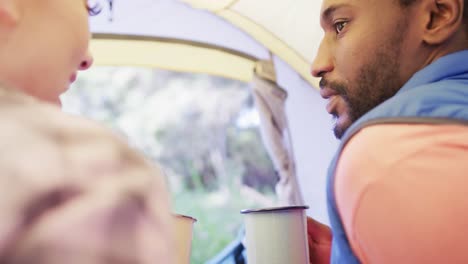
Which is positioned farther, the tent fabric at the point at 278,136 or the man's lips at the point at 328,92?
the tent fabric at the point at 278,136

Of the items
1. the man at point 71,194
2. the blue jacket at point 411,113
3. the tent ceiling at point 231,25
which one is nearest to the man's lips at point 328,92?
the blue jacket at point 411,113

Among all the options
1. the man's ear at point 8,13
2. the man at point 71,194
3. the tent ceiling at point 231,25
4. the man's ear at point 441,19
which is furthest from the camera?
the tent ceiling at point 231,25

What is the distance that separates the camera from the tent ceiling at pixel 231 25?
7.36 feet

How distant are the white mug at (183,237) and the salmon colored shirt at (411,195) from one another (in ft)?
1.26

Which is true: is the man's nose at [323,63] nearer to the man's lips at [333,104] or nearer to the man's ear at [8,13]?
the man's lips at [333,104]

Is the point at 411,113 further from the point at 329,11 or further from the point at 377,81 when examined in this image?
the point at 329,11

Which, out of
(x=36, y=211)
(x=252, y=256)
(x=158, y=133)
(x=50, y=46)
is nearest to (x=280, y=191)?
(x=158, y=133)

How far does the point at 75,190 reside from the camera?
343mm

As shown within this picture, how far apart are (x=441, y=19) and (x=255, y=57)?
153cm

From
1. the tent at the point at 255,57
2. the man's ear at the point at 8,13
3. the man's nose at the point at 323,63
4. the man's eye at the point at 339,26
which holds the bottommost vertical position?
the man's ear at the point at 8,13

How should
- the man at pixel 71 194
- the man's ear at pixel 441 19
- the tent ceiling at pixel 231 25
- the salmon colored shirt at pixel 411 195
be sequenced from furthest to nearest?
1. the tent ceiling at pixel 231 25
2. the man's ear at pixel 441 19
3. the salmon colored shirt at pixel 411 195
4. the man at pixel 71 194

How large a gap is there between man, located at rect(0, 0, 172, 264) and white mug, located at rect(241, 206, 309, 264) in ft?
1.88

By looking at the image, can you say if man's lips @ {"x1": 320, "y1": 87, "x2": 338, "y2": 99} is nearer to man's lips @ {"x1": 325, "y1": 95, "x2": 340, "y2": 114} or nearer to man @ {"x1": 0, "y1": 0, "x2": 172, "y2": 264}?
man's lips @ {"x1": 325, "y1": 95, "x2": 340, "y2": 114}

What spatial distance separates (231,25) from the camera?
7.78 feet
